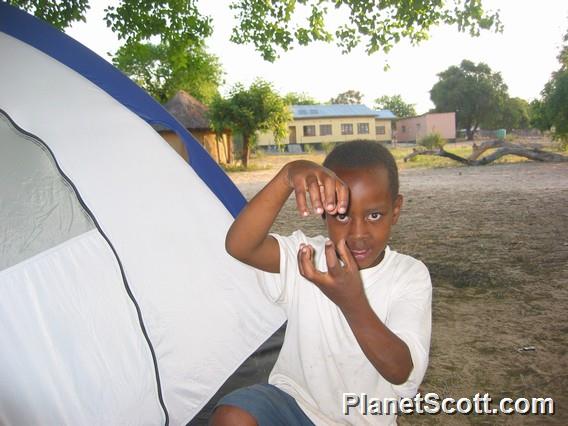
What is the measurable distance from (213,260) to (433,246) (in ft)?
10.3

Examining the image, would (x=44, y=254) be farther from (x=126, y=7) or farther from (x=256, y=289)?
(x=126, y=7)

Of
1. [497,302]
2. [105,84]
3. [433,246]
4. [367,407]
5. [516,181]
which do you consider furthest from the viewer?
[516,181]

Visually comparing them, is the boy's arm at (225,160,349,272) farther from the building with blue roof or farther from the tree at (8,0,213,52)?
the building with blue roof

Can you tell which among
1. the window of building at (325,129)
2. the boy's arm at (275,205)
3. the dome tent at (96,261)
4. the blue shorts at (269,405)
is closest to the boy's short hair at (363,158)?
the boy's arm at (275,205)

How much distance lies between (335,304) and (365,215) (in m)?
0.25

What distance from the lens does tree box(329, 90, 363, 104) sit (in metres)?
63.1

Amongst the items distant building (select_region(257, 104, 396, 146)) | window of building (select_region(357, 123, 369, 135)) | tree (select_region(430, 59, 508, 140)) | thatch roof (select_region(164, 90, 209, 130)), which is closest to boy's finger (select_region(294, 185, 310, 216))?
thatch roof (select_region(164, 90, 209, 130))

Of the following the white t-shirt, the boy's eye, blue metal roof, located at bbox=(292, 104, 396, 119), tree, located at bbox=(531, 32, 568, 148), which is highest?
blue metal roof, located at bbox=(292, 104, 396, 119)

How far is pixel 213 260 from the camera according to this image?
2.05 meters

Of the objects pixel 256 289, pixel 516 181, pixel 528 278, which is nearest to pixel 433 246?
pixel 528 278

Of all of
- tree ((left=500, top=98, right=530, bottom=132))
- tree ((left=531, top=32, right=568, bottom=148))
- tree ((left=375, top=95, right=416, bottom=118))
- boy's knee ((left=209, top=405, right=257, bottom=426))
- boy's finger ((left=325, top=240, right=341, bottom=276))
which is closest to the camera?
boy's finger ((left=325, top=240, right=341, bottom=276))

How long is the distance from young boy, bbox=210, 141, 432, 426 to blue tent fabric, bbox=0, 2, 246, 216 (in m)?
1.14

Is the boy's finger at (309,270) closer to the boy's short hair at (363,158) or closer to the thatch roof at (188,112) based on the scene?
the boy's short hair at (363,158)

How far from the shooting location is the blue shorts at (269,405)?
1.09 m
